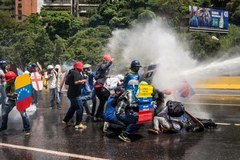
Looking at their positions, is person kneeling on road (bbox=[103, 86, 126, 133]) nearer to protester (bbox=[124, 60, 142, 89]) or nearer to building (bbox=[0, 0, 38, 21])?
protester (bbox=[124, 60, 142, 89])

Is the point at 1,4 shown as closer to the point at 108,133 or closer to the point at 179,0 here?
the point at 179,0

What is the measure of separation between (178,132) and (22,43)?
1634 inches

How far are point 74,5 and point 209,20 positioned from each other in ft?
149

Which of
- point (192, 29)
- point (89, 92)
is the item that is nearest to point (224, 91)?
point (89, 92)

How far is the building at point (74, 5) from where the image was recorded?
92744 millimetres

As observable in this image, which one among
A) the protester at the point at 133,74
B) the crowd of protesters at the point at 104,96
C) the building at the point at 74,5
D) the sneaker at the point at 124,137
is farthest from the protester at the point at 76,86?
the building at the point at 74,5

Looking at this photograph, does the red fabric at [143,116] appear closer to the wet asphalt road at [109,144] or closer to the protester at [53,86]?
the wet asphalt road at [109,144]

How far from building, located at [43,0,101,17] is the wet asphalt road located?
80.7 m

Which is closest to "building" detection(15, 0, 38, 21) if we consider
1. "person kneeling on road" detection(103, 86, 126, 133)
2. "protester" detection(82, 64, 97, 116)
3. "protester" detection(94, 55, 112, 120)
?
"protester" detection(82, 64, 97, 116)

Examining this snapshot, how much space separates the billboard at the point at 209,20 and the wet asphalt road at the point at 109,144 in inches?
1667

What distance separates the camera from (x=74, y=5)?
9362 cm

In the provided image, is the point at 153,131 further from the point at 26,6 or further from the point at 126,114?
the point at 26,6

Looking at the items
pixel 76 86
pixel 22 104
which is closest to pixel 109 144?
pixel 76 86

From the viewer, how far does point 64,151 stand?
7.98 metres
